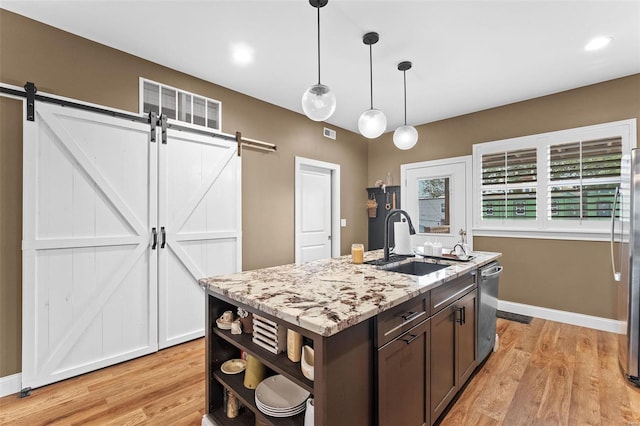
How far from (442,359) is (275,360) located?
1.05m

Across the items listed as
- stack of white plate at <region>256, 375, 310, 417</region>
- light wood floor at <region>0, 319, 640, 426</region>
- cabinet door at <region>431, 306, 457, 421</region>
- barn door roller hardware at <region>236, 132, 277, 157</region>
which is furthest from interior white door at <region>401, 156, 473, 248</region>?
stack of white plate at <region>256, 375, 310, 417</region>

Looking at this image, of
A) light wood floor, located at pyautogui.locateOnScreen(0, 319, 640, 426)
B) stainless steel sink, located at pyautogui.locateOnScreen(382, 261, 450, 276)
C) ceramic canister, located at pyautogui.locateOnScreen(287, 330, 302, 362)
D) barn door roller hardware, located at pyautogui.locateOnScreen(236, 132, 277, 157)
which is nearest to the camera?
ceramic canister, located at pyautogui.locateOnScreen(287, 330, 302, 362)

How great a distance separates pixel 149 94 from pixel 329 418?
3.07 m

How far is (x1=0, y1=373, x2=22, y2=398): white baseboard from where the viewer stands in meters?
2.10

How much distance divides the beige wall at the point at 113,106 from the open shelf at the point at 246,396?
176 centimetres

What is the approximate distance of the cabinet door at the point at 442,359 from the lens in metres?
1.68

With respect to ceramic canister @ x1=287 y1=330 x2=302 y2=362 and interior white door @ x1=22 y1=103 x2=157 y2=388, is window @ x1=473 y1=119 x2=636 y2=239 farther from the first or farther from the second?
interior white door @ x1=22 y1=103 x2=157 y2=388

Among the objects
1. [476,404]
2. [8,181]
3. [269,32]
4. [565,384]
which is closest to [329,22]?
[269,32]

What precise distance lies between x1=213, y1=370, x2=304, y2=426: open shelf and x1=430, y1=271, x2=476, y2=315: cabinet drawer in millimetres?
901

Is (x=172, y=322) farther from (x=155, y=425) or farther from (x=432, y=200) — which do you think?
(x=432, y=200)

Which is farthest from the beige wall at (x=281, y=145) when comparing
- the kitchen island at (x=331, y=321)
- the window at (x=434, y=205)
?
the kitchen island at (x=331, y=321)

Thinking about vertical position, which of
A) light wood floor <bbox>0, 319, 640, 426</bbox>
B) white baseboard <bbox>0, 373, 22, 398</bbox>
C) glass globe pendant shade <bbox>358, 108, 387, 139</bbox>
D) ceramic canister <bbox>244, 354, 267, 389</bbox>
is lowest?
light wood floor <bbox>0, 319, 640, 426</bbox>

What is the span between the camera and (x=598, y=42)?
8.31 feet

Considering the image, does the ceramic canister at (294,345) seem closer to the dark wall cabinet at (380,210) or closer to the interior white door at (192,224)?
the interior white door at (192,224)
